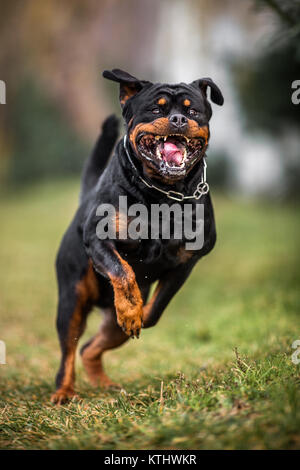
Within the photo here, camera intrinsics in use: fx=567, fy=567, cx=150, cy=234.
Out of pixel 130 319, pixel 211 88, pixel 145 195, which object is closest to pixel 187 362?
pixel 130 319

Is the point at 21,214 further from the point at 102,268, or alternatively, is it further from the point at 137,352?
the point at 102,268

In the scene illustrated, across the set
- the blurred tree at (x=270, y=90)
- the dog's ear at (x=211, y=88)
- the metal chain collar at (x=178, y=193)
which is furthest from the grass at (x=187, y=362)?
the blurred tree at (x=270, y=90)

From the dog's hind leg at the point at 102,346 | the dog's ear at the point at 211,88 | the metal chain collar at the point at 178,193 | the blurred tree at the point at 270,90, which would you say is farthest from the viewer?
the blurred tree at the point at 270,90

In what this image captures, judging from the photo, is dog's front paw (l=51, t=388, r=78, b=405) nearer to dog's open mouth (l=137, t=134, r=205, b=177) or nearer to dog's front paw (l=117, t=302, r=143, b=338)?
dog's front paw (l=117, t=302, r=143, b=338)

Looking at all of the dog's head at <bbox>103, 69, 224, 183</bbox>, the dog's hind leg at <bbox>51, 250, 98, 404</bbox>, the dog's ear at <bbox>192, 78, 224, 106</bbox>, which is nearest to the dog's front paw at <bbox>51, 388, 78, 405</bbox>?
the dog's hind leg at <bbox>51, 250, 98, 404</bbox>

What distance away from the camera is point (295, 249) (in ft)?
31.7

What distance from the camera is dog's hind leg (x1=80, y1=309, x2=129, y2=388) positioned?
4.11 meters

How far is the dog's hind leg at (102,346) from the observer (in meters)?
4.11

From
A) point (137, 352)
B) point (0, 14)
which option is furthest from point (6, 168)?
point (137, 352)

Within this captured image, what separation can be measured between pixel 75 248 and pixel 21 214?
1306 centimetres

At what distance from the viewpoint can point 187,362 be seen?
15.7 feet

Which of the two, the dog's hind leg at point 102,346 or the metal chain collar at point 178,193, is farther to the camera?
the dog's hind leg at point 102,346

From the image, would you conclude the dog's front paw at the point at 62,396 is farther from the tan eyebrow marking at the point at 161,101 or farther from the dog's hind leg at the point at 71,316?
the tan eyebrow marking at the point at 161,101

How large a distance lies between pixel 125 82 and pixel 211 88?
56 cm
